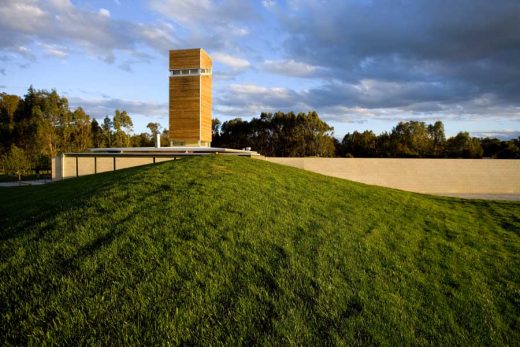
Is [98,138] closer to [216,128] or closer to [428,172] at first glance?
[216,128]

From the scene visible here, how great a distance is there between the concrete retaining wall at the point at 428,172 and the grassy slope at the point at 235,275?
16215 mm

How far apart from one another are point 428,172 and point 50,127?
47.0 metres

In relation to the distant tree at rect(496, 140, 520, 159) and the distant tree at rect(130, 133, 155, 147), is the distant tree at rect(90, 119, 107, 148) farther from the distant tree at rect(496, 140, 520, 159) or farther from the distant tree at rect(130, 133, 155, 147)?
the distant tree at rect(496, 140, 520, 159)

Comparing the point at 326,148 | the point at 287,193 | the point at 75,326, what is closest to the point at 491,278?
the point at 287,193

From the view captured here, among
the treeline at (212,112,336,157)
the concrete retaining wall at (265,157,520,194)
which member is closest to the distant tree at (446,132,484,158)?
the treeline at (212,112,336,157)

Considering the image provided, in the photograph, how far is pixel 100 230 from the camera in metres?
5.62

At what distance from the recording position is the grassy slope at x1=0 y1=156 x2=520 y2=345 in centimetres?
366

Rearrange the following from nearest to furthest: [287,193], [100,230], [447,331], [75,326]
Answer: [75,326]
[447,331]
[100,230]
[287,193]

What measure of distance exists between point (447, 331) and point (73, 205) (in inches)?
288

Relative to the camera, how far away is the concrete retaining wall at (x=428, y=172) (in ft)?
80.3

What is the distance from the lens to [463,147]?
48844mm

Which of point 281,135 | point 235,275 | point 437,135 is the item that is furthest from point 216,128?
point 235,275

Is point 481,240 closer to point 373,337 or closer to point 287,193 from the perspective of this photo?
point 287,193

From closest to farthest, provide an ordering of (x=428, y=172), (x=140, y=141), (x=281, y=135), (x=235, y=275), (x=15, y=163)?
(x=235, y=275)
(x=428, y=172)
(x=15, y=163)
(x=281, y=135)
(x=140, y=141)
